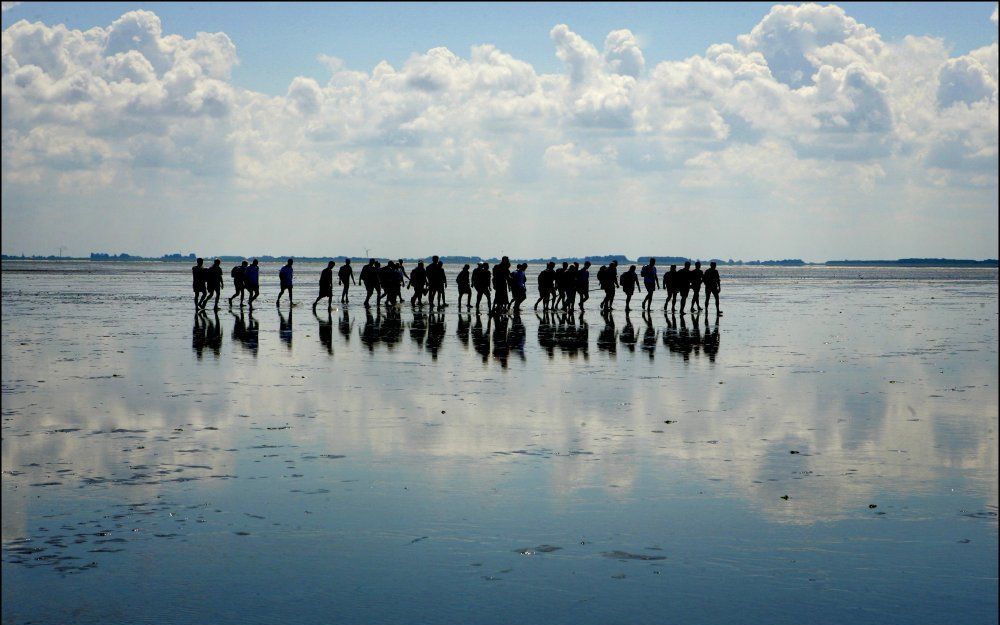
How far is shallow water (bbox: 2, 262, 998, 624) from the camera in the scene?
6.51m

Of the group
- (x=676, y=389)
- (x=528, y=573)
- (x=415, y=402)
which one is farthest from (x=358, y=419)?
(x=528, y=573)

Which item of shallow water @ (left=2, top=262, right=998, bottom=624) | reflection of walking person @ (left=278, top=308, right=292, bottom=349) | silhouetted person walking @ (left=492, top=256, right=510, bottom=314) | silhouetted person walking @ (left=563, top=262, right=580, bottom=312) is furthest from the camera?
silhouetted person walking @ (left=563, top=262, right=580, bottom=312)

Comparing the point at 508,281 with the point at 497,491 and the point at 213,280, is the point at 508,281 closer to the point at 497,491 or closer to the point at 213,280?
the point at 213,280

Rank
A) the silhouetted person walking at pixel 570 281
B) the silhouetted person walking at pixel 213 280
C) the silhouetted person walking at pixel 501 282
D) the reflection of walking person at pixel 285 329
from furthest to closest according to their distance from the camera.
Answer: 1. the silhouetted person walking at pixel 213 280
2. the silhouetted person walking at pixel 570 281
3. the silhouetted person walking at pixel 501 282
4. the reflection of walking person at pixel 285 329

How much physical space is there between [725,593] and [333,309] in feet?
109

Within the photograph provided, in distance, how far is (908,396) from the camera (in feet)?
49.9

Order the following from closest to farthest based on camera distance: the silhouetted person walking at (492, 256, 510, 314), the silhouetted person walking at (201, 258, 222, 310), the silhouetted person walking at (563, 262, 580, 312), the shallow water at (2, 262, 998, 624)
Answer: the shallow water at (2, 262, 998, 624) → the silhouetted person walking at (492, 256, 510, 314) → the silhouetted person walking at (563, 262, 580, 312) → the silhouetted person walking at (201, 258, 222, 310)

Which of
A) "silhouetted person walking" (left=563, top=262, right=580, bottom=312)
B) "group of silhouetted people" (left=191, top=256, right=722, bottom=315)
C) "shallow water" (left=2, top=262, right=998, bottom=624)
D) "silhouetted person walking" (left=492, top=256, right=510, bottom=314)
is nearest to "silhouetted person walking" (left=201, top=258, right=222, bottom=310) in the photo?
"group of silhouetted people" (left=191, top=256, right=722, bottom=315)

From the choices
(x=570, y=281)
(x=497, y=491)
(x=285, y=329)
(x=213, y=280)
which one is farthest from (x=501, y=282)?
(x=497, y=491)

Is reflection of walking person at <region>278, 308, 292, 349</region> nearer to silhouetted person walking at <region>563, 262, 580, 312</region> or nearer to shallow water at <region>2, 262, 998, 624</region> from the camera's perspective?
shallow water at <region>2, 262, 998, 624</region>

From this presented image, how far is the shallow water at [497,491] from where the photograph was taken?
651cm

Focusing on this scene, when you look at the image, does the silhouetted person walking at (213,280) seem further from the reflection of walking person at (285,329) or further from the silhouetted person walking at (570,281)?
the silhouetted person walking at (570,281)

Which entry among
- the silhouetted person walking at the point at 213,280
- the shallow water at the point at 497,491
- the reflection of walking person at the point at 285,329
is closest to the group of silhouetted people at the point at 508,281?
the silhouetted person walking at the point at 213,280

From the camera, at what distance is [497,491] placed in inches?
360
